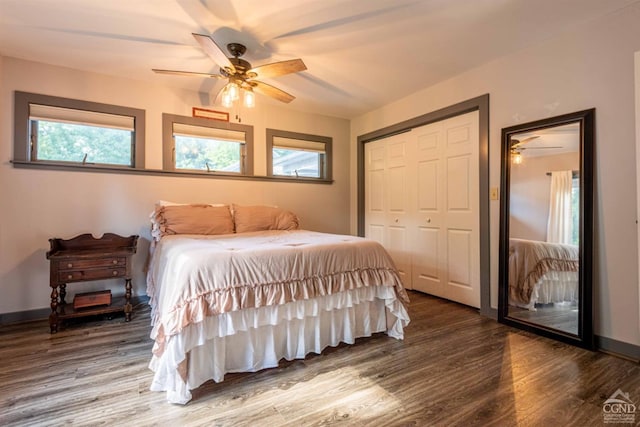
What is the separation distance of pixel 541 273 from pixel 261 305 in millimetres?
2453

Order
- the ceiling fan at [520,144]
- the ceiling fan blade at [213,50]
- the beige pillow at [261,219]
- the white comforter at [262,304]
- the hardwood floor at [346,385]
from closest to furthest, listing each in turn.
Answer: the hardwood floor at [346,385] < the white comforter at [262,304] < the ceiling fan blade at [213,50] < the ceiling fan at [520,144] < the beige pillow at [261,219]

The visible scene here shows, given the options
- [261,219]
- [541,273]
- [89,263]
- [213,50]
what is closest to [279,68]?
[213,50]

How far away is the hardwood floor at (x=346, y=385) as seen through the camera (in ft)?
5.04

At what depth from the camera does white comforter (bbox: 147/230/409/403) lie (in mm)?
1677

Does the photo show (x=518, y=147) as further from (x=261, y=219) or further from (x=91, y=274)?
(x=91, y=274)

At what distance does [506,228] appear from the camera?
2.83 metres

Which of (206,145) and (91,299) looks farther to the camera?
(206,145)

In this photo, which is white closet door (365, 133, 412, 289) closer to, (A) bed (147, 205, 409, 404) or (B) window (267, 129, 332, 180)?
(B) window (267, 129, 332, 180)

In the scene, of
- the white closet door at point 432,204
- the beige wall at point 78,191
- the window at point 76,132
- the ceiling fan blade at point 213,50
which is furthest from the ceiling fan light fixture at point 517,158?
the window at point 76,132

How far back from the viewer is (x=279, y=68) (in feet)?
7.91

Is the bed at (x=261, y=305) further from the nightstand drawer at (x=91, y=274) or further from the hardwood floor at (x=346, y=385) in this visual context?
the nightstand drawer at (x=91, y=274)

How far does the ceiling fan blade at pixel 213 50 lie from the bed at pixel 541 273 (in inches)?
115

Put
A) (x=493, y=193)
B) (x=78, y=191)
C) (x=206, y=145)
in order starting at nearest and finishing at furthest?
1. (x=493, y=193)
2. (x=78, y=191)
3. (x=206, y=145)

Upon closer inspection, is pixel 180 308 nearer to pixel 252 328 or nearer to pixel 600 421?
pixel 252 328
